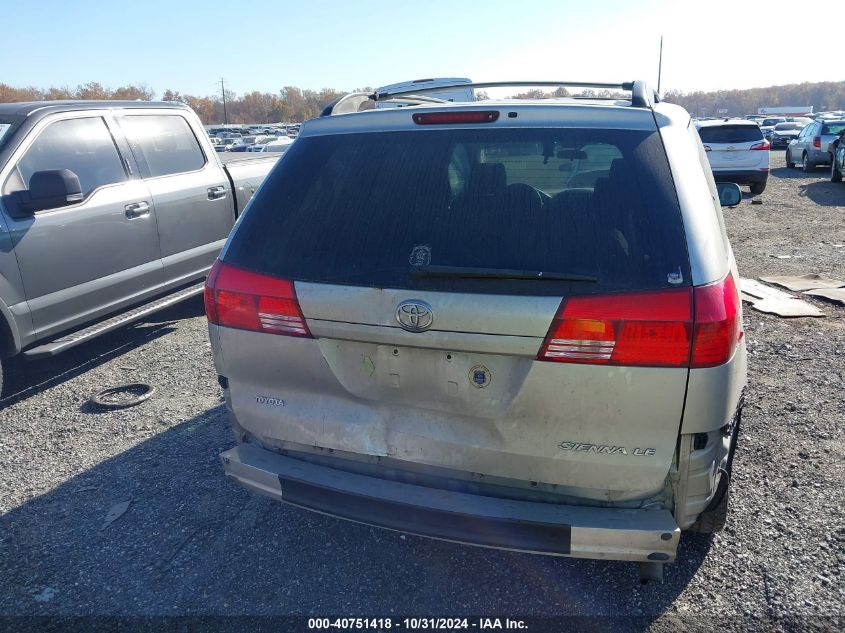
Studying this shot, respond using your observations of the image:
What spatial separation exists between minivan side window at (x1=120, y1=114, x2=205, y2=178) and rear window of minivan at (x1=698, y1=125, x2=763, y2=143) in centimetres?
1378

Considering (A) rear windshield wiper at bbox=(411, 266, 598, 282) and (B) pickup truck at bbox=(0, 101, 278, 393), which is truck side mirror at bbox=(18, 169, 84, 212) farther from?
(A) rear windshield wiper at bbox=(411, 266, 598, 282)

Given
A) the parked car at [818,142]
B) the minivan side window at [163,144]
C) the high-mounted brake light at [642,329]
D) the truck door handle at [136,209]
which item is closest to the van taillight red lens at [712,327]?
the high-mounted brake light at [642,329]

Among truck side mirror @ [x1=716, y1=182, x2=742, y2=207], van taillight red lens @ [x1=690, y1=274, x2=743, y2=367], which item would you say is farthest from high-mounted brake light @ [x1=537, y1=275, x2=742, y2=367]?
truck side mirror @ [x1=716, y1=182, x2=742, y2=207]

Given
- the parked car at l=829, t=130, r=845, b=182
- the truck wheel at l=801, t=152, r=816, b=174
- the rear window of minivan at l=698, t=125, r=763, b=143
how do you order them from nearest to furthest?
the rear window of minivan at l=698, t=125, r=763, b=143, the parked car at l=829, t=130, r=845, b=182, the truck wheel at l=801, t=152, r=816, b=174

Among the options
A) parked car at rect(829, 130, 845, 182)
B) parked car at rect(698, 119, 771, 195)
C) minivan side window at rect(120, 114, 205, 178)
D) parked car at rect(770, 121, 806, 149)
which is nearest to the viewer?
minivan side window at rect(120, 114, 205, 178)

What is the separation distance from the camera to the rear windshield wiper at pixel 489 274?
2213mm

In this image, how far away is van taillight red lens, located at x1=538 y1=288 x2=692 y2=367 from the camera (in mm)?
2172

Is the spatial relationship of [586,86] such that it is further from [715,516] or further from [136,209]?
[136,209]

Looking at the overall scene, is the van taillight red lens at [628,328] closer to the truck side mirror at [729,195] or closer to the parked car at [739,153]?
the truck side mirror at [729,195]

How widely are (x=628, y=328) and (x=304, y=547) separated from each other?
187 cm

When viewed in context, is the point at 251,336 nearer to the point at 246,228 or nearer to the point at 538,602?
the point at 246,228

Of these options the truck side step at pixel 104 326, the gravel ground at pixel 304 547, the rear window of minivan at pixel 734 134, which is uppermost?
the rear window of minivan at pixel 734 134

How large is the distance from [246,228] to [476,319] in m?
1.14

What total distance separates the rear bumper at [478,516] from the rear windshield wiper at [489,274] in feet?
2.69
